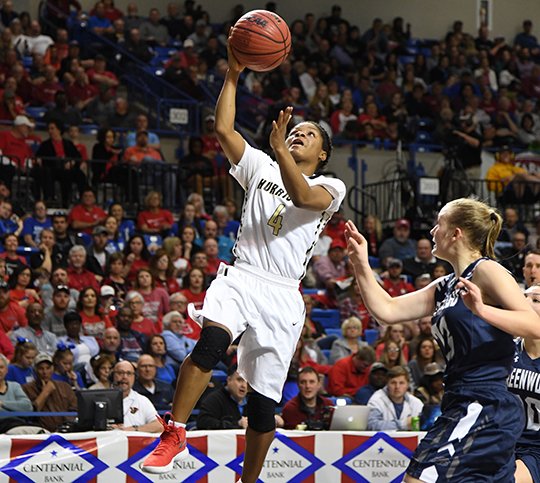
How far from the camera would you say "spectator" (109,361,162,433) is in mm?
9234

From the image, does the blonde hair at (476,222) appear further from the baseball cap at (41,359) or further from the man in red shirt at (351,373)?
the man in red shirt at (351,373)

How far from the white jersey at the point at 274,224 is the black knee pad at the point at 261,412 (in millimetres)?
707

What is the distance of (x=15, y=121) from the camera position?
48.3 feet

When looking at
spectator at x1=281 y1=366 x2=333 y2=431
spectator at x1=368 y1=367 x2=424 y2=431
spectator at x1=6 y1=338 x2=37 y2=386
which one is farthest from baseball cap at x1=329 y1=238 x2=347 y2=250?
spectator at x1=6 y1=338 x2=37 y2=386

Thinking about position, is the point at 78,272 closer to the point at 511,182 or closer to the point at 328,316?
the point at 328,316

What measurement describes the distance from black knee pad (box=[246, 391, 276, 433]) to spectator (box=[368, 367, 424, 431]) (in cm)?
374

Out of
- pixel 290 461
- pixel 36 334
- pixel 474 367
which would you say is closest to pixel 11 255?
pixel 36 334

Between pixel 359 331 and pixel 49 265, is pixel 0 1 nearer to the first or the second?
pixel 49 265

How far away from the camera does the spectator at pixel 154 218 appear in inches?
557

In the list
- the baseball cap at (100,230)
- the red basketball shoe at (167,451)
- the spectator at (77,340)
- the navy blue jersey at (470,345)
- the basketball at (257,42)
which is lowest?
the spectator at (77,340)

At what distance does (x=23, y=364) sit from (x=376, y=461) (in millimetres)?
3682

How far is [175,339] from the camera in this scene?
11164 millimetres

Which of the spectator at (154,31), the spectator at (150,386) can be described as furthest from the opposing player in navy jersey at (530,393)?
the spectator at (154,31)

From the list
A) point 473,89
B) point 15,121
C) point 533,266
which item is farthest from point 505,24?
point 533,266
